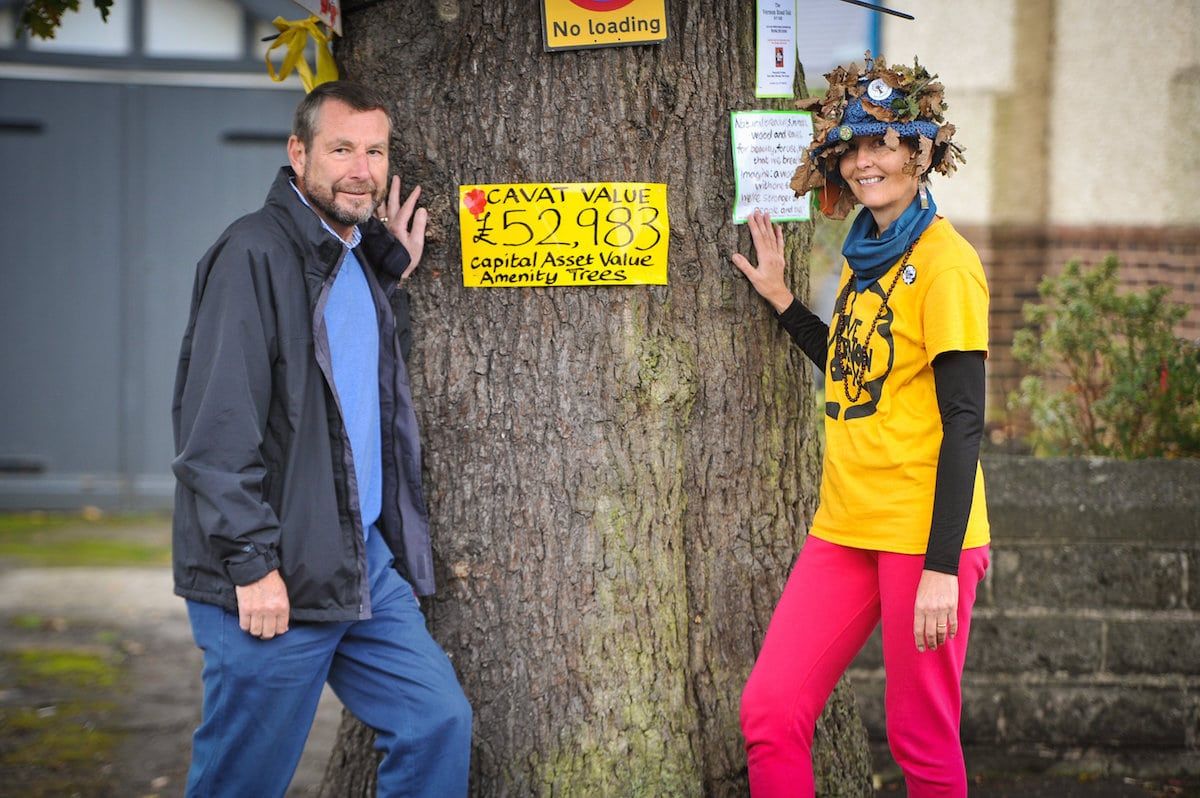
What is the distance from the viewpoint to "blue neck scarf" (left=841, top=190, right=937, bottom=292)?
2.94 metres

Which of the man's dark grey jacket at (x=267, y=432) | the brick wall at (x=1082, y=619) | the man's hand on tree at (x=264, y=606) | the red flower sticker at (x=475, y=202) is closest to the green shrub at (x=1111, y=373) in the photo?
the brick wall at (x=1082, y=619)

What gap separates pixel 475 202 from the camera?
10.9ft

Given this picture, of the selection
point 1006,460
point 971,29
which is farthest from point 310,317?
point 971,29

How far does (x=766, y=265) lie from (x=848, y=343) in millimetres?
425

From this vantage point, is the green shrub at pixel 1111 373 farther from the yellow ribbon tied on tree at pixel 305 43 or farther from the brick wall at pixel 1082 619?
the yellow ribbon tied on tree at pixel 305 43

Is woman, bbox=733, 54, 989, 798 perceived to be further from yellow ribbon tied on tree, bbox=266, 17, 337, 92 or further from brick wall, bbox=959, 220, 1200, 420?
brick wall, bbox=959, 220, 1200, 420

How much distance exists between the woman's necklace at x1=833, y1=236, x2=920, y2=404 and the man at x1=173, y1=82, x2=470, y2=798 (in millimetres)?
1044

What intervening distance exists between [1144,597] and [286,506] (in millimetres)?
3371

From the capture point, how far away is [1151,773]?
4.71 meters

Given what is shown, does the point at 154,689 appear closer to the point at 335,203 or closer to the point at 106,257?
the point at 335,203

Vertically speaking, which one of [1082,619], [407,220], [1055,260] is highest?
[1055,260]

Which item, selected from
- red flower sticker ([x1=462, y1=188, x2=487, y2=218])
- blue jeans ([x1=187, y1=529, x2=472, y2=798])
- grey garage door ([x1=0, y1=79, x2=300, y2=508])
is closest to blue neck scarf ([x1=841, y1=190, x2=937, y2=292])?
red flower sticker ([x1=462, y1=188, x2=487, y2=218])

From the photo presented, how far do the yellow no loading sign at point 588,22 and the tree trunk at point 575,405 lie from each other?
0.03 metres

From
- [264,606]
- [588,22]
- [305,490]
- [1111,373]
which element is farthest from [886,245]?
[1111,373]
